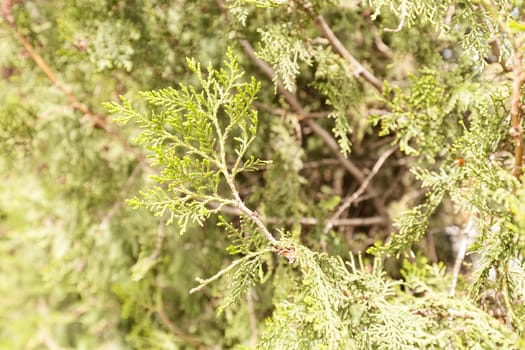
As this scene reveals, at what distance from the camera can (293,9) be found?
933mm

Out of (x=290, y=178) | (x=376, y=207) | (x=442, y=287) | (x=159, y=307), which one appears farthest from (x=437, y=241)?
(x=159, y=307)

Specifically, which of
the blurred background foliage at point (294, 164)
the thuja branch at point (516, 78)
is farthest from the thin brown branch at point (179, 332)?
the thuja branch at point (516, 78)

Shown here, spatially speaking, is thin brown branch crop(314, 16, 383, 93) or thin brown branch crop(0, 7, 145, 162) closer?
thin brown branch crop(314, 16, 383, 93)

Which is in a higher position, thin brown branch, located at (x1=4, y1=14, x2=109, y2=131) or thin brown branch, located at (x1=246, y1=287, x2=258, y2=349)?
thin brown branch, located at (x1=4, y1=14, x2=109, y2=131)

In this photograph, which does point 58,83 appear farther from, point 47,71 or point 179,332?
point 179,332

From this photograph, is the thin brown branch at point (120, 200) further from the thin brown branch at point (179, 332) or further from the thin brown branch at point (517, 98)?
the thin brown branch at point (517, 98)

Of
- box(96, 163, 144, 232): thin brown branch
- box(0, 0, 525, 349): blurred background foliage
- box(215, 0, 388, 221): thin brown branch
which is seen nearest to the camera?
box(0, 0, 525, 349): blurred background foliage

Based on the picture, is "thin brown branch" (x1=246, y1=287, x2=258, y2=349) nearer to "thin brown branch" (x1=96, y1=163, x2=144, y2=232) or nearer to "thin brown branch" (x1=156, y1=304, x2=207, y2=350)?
"thin brown branch" (x1=156, y1=304, x2=207, y2=350)

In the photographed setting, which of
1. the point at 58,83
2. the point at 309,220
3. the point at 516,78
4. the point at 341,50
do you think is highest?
the point at 516,78

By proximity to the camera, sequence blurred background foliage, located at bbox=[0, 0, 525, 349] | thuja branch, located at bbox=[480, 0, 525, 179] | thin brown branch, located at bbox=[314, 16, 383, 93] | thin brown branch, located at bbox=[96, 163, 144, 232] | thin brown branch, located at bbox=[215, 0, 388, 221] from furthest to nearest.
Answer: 1. thin brown branch, located at bbox=[96, 163, 144, 232]
2. thin brown branch, located at bbox=[215, 0, 388, 221]
3. thin brown branch, located at bbox=[314, 16, 383, 93]
4. blurred background foliage, located at bbox=[0, 0, 525, 349]
5. thuja branch, located at bbox=[480, 0, 525, 179]

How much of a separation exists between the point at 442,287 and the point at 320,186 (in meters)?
0.54

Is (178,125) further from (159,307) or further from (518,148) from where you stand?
(159,307)

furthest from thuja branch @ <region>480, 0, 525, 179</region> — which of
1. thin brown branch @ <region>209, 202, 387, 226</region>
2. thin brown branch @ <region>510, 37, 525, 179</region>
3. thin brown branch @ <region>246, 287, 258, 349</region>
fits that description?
thin brown branch @ <region>246, 287, 258, 349</region>

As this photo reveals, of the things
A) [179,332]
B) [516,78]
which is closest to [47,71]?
[179,332]
